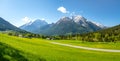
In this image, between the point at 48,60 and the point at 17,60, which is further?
the point at 48,60

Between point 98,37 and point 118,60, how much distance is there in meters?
167

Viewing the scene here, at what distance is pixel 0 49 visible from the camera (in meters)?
18.3

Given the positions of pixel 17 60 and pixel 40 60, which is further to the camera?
pixel 40 60

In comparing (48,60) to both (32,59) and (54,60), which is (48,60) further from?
(32,59)

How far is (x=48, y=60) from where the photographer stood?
22125 millimetres

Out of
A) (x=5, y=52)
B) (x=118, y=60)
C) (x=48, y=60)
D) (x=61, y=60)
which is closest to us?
(x=5, y=52)

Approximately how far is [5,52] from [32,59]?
3134 mm

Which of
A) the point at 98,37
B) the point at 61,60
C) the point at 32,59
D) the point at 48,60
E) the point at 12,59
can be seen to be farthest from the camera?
the point at 98,37

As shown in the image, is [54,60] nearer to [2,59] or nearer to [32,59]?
[32,59]

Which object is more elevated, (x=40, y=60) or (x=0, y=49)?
(x=0, y=49)

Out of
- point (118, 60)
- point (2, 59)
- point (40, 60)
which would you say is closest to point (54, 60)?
point (40, 60)

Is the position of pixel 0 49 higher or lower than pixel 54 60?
higher

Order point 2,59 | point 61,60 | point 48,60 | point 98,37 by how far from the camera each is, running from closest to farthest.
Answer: point 2,59 < point 48,60 < point 61,60 < point 98,37

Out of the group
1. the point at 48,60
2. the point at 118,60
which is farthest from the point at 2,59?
the point at 118,60
